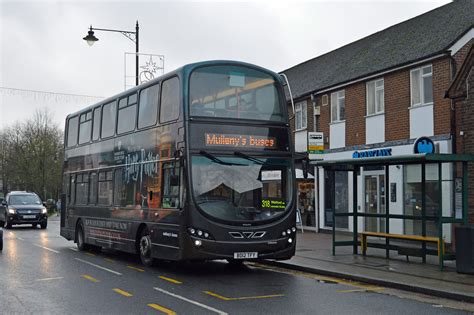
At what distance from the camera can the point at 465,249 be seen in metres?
11.9

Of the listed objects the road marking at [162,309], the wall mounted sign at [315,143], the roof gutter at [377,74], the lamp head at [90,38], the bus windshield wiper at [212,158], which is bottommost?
the road marking at [162,309]

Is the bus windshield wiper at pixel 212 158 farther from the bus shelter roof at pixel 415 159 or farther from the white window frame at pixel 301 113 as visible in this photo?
the white window frame at pixel 301 113

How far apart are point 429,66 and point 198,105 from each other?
9688mm

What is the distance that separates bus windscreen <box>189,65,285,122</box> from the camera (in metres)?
12.4

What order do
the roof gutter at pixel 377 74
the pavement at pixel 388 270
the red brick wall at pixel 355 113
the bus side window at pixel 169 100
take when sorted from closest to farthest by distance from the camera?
1. the pavement at pixel 388 270
2. the bus side window at pixel 169 100
3. the roof gutter at pixel 377 74
4. the red brick wall at pixel 355 113

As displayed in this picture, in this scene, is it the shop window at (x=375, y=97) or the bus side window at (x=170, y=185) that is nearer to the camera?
A: the bus side window at (x=170, y=185)

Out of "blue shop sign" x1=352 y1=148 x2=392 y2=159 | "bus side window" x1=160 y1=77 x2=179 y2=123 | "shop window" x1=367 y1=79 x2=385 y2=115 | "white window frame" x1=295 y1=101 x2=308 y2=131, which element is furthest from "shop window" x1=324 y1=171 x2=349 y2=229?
"bus side window" x1=160 y1=77 x2=179 y2=123

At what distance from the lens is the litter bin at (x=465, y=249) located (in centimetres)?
1180

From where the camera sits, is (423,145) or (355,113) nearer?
(423,145)

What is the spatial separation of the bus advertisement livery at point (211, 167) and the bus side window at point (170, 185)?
0.07 feet

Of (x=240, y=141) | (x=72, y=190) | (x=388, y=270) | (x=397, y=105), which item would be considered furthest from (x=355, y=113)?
(x=240, y=141)

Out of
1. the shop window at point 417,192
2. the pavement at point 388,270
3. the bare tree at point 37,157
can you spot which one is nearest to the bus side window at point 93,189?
the pavement at point 388,270

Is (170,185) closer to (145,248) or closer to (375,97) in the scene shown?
(145,248)

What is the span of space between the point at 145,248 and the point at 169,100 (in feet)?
Result: 11.4
